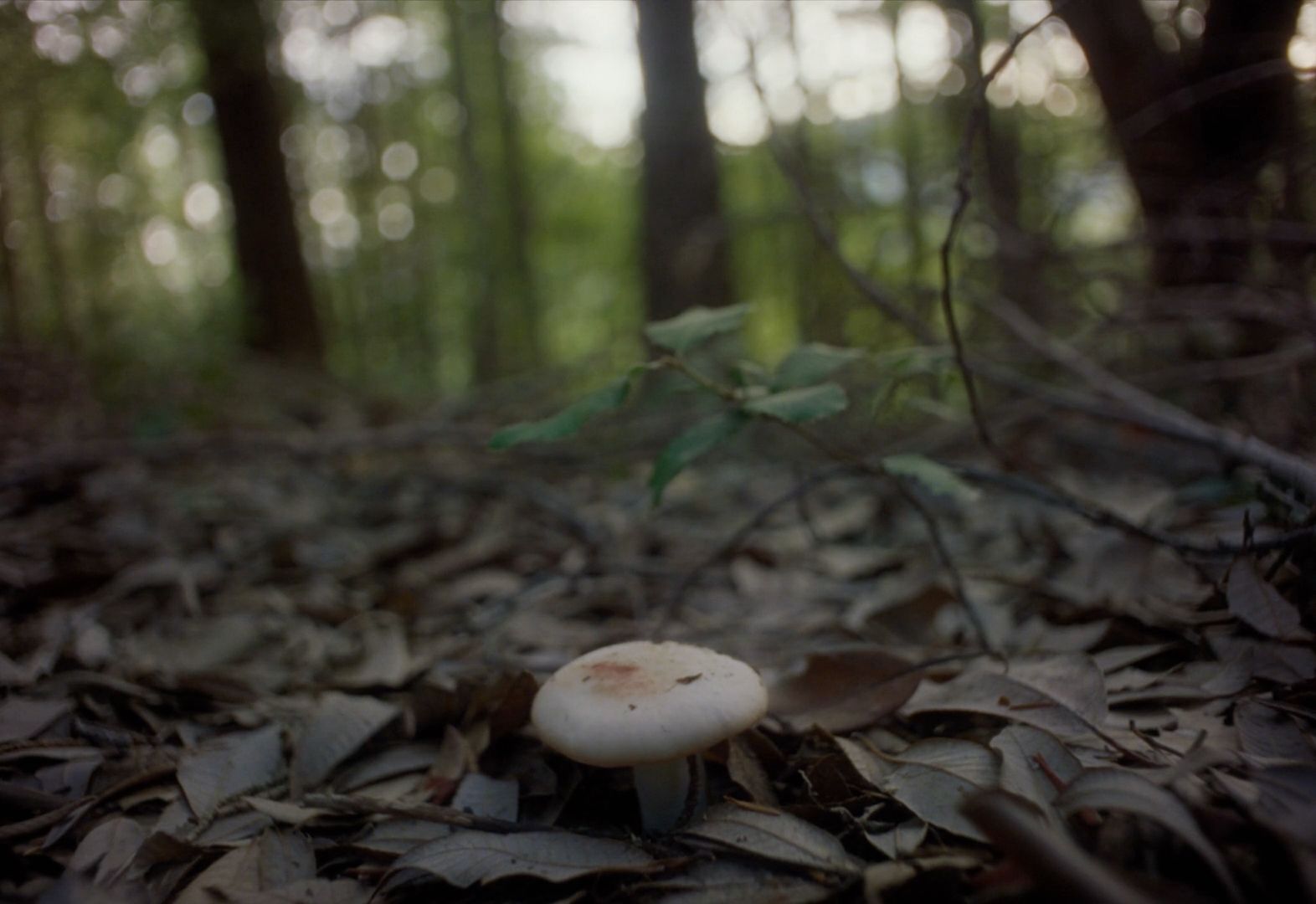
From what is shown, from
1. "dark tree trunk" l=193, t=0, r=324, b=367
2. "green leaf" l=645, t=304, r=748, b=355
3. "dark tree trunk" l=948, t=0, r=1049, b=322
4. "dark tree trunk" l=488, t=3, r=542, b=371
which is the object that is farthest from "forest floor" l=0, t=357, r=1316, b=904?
"dark tree trunk" l=488, t=3, r=542, b=371

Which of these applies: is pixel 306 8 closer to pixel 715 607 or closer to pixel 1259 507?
pixel 715 607

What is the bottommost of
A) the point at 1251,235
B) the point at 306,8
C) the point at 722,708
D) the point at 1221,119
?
the point at 722,708

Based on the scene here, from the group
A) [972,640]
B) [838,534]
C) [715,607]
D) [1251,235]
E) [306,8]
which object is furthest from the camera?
[306,8]

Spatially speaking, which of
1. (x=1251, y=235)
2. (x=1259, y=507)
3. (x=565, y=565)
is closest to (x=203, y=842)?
(x=565, y=565)

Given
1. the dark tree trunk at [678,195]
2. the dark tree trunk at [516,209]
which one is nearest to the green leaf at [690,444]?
the dark tree trunk at [678,195]

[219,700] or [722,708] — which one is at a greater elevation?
[722,708]

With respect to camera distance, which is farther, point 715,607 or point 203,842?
point 715,607

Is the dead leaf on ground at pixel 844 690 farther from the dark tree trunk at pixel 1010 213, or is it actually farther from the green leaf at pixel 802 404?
the dark tree trunk at pixel 1010 213

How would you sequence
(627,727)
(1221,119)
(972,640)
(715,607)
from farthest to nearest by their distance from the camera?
(1221,119) → (715,607) → (972,640) → (627,727)
